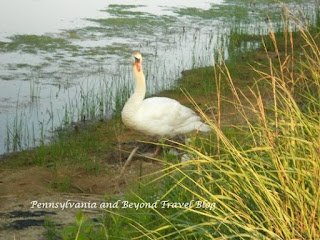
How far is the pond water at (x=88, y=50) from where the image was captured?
30.7ft

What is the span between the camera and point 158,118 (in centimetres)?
725

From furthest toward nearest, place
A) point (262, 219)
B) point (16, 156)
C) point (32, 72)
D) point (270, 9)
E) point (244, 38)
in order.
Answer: point (270, 9) < point (244, 38) < point (32, 72) < point (16, 156) < point (262, 219)

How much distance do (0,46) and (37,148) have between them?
5.05 metres

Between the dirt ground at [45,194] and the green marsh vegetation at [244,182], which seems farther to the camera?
the dirt ground at [45,194]

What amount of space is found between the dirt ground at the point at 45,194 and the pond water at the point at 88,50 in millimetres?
1247

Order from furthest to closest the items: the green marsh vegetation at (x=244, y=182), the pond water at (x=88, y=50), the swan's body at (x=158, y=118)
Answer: the pond water at (x=88, y=50) → the swan's body at (x=158, y=118) → the green marsh vegetation at (x=244, y=182)

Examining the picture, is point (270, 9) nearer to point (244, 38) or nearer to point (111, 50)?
point (244, 38)

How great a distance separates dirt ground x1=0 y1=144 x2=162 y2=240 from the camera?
4.62m

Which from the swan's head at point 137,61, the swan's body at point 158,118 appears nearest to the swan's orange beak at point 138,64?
the swan's head at point 137,61

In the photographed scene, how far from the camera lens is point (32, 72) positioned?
36.2 feet

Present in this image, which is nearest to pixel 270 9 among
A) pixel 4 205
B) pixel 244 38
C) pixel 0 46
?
pixel 244 38

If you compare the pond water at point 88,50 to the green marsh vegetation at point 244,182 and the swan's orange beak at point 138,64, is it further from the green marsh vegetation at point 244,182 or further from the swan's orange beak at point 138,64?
the green marsh vegetation at point 244,182

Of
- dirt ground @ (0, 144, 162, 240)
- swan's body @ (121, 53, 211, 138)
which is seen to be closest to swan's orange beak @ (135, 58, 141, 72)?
swan's body @ (121, 53, 211, 138)

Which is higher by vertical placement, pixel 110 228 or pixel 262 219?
pixel 262 219
